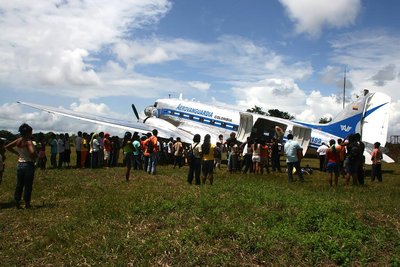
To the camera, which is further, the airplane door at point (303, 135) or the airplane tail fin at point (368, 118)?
the airplane door at point (303, 135)

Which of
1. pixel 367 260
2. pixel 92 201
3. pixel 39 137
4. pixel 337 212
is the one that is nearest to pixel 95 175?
pixel 39 137

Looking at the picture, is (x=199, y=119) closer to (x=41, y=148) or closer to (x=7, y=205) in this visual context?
(x=41, y=148)

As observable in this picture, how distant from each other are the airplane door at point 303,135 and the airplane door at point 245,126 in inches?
106

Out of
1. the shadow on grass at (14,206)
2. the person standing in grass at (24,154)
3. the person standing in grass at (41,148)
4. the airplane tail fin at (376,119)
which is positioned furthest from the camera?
the airplane tail fin at (376,119)

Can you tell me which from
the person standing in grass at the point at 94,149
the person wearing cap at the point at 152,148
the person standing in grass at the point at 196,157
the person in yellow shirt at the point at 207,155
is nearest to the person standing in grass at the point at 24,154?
the person standing in grass at the point at 196,157

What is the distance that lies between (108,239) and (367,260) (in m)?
4.35

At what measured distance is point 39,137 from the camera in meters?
17.7

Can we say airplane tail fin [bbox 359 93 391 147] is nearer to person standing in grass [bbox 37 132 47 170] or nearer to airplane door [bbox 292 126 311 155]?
airplane door [bbox 292 126 311 155]

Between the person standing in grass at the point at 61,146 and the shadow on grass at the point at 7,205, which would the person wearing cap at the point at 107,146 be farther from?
the shadow on grass at the point at 7,205

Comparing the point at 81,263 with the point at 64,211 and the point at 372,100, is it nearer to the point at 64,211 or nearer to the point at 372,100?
the point at 64,211

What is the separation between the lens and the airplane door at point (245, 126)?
77.3 ft

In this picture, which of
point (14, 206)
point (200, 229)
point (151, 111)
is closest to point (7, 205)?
point (14, 206)

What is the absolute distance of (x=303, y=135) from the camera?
73.7 feet

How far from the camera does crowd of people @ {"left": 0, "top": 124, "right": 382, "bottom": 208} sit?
384 inches
